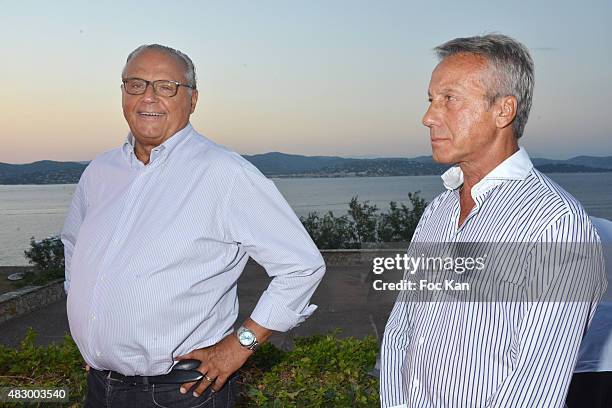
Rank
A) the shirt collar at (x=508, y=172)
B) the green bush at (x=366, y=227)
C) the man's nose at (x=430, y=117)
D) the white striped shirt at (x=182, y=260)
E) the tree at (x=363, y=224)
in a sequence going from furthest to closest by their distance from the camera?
1. the tree at (x=363, y=224)
2. the green bush at (x=366, y=227)
3. the white striped shirt at (x=182, y=260)
4. the man's nose at (x=430, y=117)
5. the shirt collar at (x=508, y=172)

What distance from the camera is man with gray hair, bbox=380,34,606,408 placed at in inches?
68.4

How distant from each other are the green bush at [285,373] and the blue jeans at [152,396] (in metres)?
1.38

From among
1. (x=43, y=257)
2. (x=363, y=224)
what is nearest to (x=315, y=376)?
(x=363, y=224)

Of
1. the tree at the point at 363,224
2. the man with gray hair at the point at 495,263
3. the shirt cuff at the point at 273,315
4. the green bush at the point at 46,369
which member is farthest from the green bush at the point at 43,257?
the man with gray hair at the point at 495,263

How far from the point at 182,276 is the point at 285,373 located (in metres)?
2.02

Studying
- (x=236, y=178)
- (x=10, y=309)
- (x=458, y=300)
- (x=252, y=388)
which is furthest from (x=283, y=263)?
(x=10, y=309)

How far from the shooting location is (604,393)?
3211 mm

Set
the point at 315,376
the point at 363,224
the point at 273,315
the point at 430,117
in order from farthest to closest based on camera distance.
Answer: the point at 363,224 < the point at 315,376 < the point at 273,315 < the point at 430,117

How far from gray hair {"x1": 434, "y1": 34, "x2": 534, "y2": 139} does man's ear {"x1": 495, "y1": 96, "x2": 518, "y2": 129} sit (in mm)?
14

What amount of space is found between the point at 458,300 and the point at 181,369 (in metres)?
1.03

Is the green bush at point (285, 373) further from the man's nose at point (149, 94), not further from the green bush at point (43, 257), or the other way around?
the green bush at point (43, 257)

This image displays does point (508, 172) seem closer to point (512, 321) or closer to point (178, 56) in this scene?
point (512, 321)

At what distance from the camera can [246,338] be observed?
2465 millimetres

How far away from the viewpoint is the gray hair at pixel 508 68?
200cm
